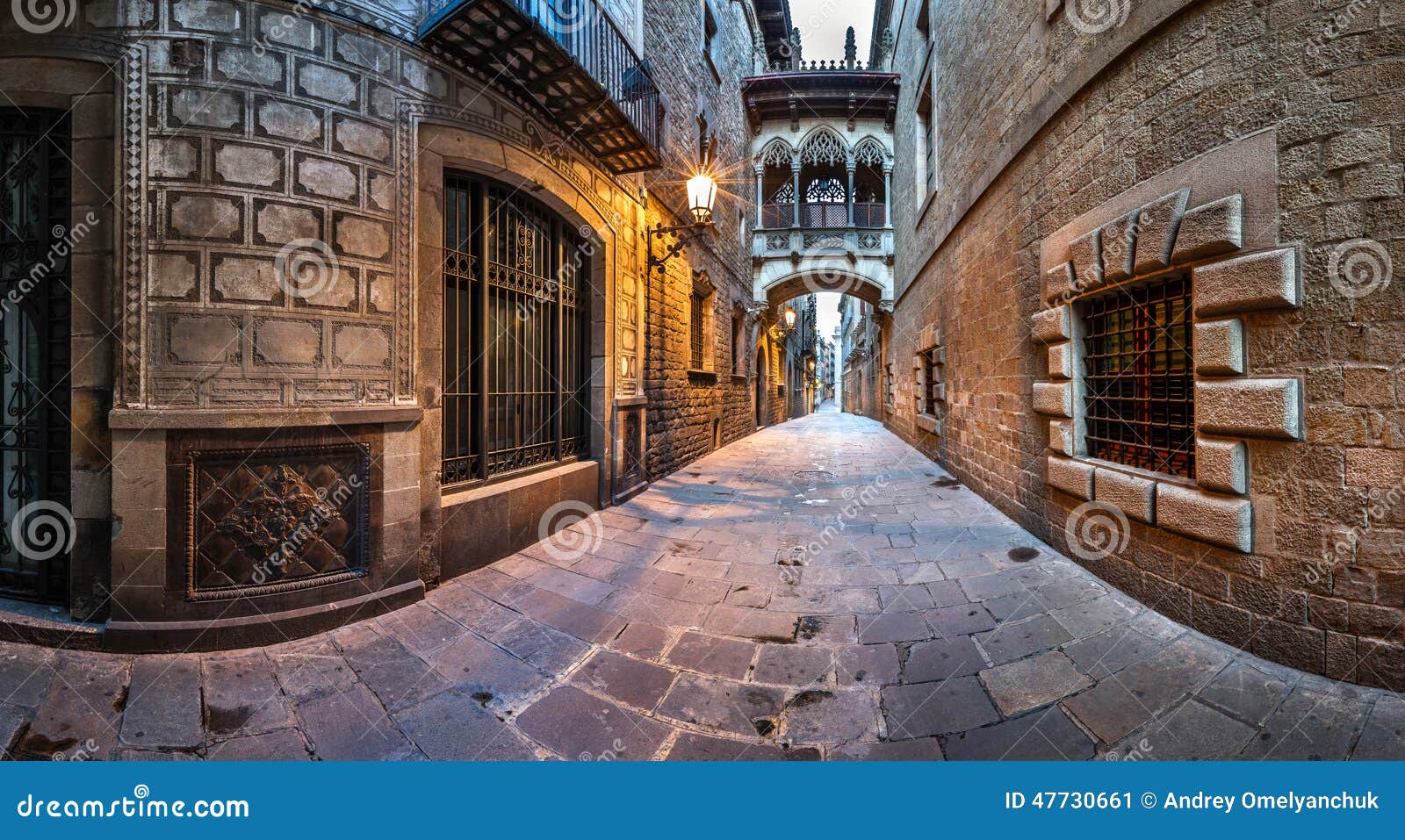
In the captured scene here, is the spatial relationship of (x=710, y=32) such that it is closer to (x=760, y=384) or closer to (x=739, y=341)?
(x=739, y=341)

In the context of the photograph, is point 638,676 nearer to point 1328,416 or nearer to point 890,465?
point 1328,416

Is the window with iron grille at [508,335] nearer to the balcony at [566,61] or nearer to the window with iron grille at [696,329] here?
the balcony at [566,61]

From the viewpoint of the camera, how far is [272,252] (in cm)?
315

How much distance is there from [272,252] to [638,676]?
347 centimetres

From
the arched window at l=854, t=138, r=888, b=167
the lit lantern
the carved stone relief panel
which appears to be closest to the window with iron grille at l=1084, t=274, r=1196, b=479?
the lit lantern

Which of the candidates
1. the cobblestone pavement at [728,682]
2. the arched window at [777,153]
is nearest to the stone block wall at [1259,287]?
the cobblestone pavement at [728,682]

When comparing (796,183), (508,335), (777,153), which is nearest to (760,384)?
(796,183)

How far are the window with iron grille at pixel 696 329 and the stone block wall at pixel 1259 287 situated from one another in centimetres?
644

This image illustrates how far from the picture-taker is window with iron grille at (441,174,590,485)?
171 inches

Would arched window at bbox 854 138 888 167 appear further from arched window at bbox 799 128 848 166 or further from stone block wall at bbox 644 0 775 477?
stone block wall at bbox 644 0 775 477

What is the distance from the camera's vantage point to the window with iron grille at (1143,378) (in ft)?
10.9

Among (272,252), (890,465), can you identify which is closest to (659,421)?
(890,465)

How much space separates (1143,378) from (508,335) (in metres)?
5.40

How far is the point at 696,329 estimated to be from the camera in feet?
35.0
